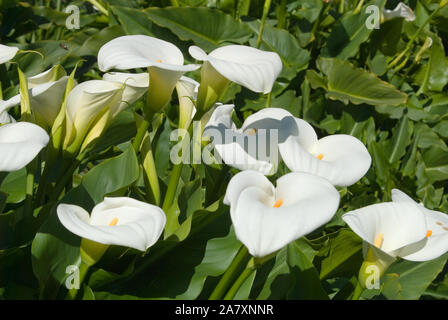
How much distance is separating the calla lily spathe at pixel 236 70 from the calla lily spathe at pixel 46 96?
0.78 feet

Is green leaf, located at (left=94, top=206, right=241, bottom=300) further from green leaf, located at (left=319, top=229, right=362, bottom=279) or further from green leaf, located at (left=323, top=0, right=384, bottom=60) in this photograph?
green leaf, located at (left=323, top=0, right=384, bottom=60)

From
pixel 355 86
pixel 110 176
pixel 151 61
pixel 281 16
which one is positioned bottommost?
pixel 355 86

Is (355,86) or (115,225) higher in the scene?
(115,225)

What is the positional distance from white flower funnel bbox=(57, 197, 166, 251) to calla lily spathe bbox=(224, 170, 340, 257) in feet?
0.32

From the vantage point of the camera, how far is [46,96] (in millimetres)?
876

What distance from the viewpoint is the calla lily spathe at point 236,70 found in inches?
27.2

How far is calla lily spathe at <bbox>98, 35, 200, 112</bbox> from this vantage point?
28.8 inches

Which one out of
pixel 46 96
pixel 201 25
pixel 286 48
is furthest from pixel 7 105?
pixel 286 48

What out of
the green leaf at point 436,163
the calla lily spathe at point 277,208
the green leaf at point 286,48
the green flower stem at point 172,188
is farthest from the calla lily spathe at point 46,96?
the green leaf at point 436,163

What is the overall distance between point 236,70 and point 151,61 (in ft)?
0.45

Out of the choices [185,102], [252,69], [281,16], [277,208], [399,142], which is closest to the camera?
[277,208]

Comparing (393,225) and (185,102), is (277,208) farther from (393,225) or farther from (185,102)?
(185,102)

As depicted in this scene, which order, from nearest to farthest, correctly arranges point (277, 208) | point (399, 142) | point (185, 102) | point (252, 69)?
point (277, 208) → point (252, 69) → point (185, 102) → point (399, 142)

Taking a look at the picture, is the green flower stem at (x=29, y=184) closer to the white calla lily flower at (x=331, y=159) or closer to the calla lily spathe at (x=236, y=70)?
the calla lily spathe at (x=236, y=70)
